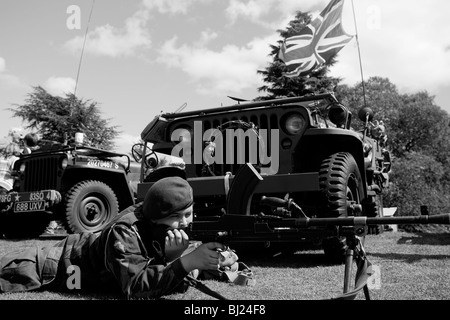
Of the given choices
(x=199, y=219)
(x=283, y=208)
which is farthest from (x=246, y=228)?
(x=199, y=219)

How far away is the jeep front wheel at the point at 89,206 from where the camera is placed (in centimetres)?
747

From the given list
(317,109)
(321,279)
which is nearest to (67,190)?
(317,109)

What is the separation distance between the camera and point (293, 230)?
2.51 m

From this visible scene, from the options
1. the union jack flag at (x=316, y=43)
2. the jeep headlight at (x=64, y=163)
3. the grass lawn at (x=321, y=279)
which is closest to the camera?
the grass lawn at (x=321, y=279)

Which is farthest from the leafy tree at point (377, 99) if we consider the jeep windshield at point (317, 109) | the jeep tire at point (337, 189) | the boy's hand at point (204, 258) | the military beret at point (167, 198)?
the boy's hand at point (204, 258)

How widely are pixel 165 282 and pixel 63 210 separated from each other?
5517 millimetres

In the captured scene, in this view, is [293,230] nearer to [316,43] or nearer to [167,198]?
[167,198]

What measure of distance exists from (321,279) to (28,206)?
531 cm

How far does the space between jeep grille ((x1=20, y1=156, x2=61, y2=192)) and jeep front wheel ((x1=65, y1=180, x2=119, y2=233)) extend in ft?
1.63

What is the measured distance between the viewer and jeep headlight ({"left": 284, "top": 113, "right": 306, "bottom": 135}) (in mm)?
4977

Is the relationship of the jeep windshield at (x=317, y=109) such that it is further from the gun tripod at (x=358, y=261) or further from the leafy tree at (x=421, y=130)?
the leafy tree at (x=421, y=130)

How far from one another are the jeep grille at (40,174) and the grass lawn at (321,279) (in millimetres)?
Result: 4121

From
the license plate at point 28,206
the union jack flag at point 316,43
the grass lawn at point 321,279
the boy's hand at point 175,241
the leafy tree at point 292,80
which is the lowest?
the grass lawn at point 321,279

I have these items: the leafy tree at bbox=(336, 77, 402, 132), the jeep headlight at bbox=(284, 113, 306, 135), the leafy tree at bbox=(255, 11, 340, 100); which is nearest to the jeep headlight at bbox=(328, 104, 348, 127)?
the jeep headlight at bbox=(284, 113, 306, 135)
